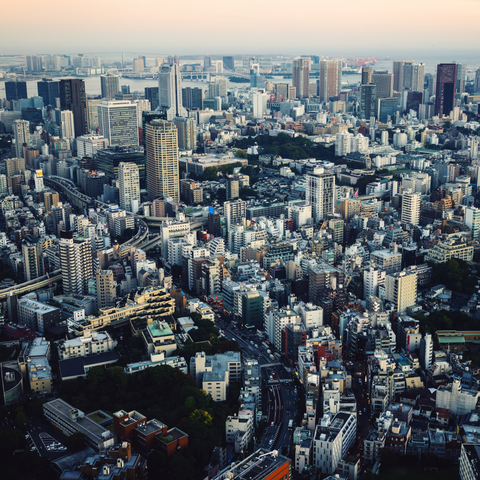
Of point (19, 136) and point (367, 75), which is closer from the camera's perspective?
point (19, 136)

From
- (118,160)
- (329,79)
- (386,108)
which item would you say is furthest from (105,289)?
(329,79)

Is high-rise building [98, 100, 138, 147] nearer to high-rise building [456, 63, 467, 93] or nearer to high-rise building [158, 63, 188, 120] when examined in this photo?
high-rise building [158, 63, 188, 120]

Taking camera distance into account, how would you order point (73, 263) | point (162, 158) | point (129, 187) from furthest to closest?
1. point (162, 158)
2. point (129, 187)
3. point (73, 263)

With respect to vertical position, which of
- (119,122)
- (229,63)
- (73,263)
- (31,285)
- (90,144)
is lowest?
(31,285)

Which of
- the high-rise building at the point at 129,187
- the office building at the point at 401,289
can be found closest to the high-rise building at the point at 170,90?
the high-rise building at the point at 129,187

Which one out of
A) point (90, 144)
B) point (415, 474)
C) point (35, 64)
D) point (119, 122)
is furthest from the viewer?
point (35, 64)

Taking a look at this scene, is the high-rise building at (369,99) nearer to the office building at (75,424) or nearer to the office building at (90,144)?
the office building at (90,144)

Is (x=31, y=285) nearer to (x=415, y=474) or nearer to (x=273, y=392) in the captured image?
(x=273, y=392)
